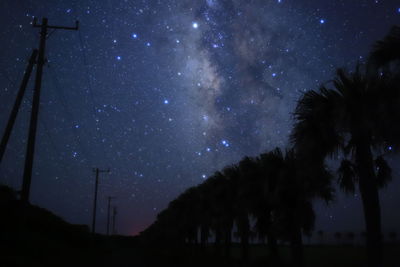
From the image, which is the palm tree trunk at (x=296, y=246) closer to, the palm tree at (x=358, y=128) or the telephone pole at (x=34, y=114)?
the palm tree at (x=358, y=128)

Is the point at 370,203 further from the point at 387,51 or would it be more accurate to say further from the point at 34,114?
the point at 34,114

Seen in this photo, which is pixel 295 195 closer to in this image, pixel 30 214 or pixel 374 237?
pixel 374 237

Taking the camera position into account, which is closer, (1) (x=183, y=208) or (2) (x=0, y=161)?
(2) (x=0, y=161)

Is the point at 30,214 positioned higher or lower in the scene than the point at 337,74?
lower

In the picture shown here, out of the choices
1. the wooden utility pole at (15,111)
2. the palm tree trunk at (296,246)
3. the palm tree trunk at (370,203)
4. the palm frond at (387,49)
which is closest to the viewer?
the palm frond at (387,49)

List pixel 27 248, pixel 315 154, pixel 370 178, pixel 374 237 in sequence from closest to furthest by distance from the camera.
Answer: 1. pixel 374 237
2. pixel 370 178
3. pixel 315 154
4. pixel 27 248

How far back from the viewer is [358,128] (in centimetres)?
1001

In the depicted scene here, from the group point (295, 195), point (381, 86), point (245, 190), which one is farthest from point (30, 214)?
point (381, 86)

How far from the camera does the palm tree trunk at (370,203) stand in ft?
28.8

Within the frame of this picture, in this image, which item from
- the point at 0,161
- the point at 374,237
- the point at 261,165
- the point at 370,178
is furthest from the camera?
the point at 261,165

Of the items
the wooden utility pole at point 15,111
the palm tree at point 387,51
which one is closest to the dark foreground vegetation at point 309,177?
the palm tree at point 387,51

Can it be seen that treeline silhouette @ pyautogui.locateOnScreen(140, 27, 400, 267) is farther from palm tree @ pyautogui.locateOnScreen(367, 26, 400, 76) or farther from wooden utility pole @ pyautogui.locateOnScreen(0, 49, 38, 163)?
wooden utility pole @ pyautogui.locateOnScreen(0, 49, 38, 163)

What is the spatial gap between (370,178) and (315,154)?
1.71 metres

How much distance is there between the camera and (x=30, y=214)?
26547 millimetres
